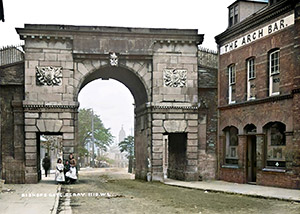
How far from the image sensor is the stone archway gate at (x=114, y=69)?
72.5 ft

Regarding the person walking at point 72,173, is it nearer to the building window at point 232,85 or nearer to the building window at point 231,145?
the building window at point 231,145

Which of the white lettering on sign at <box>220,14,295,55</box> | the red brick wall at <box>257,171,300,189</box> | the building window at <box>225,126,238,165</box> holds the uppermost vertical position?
the white lettering on sign at <box>220,14,295,55</box>

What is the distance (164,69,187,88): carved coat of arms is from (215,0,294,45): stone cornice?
283cm

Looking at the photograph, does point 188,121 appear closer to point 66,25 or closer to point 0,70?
point 66,25

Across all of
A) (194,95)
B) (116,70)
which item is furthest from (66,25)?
(194,95)

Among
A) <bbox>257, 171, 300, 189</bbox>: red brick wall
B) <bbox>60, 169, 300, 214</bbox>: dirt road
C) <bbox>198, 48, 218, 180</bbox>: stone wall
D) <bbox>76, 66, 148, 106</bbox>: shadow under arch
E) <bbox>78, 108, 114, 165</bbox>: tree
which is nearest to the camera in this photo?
<bbox>60, 169, 300, 214</bbox>: dirt road

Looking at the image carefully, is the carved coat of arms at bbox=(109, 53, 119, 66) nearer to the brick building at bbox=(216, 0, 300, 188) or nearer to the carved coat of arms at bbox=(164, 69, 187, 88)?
the carved coat of arms at bbox=(164, 69, 187, 88)

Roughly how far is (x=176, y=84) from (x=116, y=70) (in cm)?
347

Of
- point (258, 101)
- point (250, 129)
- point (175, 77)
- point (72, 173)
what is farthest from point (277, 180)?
point (72, 173)

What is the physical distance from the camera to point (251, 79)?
2095 cm

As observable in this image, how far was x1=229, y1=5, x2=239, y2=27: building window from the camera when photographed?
22844mm

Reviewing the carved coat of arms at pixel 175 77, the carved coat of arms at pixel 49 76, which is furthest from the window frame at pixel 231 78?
the carved coat of arms at pixel 49 76

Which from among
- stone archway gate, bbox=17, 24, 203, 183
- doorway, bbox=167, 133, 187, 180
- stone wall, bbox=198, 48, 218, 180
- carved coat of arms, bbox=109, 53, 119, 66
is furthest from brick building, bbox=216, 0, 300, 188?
carved coat of arms, bbox=109, 53, 119, 66

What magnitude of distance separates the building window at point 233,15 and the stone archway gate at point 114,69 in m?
1.86
